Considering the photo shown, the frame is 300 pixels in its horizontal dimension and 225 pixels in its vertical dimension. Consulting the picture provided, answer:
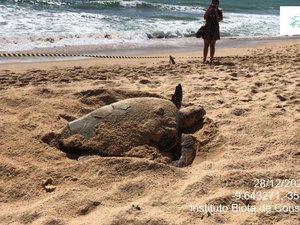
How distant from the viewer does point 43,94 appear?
162 inches

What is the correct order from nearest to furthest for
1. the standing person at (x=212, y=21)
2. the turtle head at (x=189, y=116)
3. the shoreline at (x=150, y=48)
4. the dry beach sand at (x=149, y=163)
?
the dry beach sand at (x=149, y=163)
the turtle head at (x=189, y=116)
the standing person at (x=212, y=21)
the shoreline at (x=150, y=48)

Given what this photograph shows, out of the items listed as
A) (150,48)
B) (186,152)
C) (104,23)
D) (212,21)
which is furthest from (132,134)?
(104,23)

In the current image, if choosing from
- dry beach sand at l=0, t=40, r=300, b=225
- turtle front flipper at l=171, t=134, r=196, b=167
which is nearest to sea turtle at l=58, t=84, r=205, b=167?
turtle front flipper at l=171, t=134, r=196, b=167

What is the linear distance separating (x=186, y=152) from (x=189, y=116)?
1.74 feet

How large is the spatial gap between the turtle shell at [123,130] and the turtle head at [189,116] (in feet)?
0.88

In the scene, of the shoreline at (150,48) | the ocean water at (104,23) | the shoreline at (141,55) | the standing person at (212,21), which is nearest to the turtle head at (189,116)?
the shoreline at (141,55)

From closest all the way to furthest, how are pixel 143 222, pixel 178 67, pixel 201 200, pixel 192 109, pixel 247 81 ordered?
pixel 143 222, pixel 201 200, pixel 192 109, pixel 247 81, pixel 178 67

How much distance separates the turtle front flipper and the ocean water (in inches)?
218

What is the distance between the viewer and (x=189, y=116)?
3.41 metres

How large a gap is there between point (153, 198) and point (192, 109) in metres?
1.30

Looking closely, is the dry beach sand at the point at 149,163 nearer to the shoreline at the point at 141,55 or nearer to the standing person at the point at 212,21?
the shoreline at the point at 141,55

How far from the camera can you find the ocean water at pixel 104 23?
8.93 metres

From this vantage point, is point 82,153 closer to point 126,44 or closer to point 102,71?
point 102,71

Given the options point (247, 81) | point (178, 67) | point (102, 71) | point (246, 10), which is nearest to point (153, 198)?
point (247, 81)
